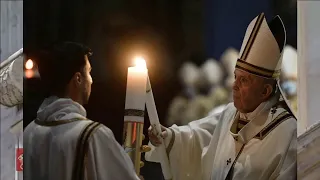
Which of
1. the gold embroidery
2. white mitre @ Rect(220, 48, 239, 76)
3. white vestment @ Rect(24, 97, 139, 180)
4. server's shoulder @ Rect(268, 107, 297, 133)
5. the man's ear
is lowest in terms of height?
white vestment @ Rect(24, 97, 139, 180)

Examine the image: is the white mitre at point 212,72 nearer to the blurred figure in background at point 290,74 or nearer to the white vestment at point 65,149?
the blurred figure in background at point 290,74

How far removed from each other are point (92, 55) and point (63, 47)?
0.07m

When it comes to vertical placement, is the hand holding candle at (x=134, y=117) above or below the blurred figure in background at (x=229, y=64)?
below

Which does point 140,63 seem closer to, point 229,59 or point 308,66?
point 229,59

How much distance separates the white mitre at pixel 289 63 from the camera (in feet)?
4.06

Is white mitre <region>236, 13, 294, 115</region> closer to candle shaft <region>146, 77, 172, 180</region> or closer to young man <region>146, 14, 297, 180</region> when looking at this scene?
young man <region>146, 14, 297, 180</region>

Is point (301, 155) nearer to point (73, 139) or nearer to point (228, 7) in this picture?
point (228, 7)

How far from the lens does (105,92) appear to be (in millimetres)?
1207

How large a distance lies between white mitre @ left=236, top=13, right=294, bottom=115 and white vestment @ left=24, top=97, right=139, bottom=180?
37 centimetres

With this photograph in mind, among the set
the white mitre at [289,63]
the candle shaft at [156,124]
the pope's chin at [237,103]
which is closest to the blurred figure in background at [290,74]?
the white mitre at [289,63]

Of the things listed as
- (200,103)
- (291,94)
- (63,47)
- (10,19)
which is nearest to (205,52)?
(200,103)

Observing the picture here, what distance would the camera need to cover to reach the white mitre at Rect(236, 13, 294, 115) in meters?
1.22

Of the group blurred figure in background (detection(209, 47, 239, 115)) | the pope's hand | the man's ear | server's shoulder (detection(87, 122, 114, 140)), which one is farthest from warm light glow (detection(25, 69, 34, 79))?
the man's ear

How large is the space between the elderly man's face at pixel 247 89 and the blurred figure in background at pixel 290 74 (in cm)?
6
